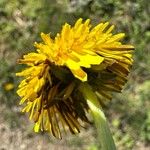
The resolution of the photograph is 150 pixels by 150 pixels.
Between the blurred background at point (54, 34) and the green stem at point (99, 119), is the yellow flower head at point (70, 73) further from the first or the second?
the blurred background at point (54, 34)

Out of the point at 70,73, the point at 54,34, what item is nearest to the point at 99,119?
the point at 70,73

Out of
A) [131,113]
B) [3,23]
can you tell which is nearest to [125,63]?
[131,113]

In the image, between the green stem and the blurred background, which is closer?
the green stem

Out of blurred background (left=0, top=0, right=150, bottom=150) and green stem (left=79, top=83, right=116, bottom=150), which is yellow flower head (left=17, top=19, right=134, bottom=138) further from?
blurred background (left=0, top=0, right=150, bottom=150)

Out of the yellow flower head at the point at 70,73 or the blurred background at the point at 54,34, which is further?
the blurred background at the point at 54,34

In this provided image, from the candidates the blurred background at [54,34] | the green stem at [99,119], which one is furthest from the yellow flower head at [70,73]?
the blurred background at [54,34]

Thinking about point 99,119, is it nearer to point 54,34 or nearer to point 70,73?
point 70,73

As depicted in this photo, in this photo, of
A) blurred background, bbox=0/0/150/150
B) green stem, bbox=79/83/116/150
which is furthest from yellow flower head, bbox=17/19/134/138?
blurred background, bbox=0/0/150/150
